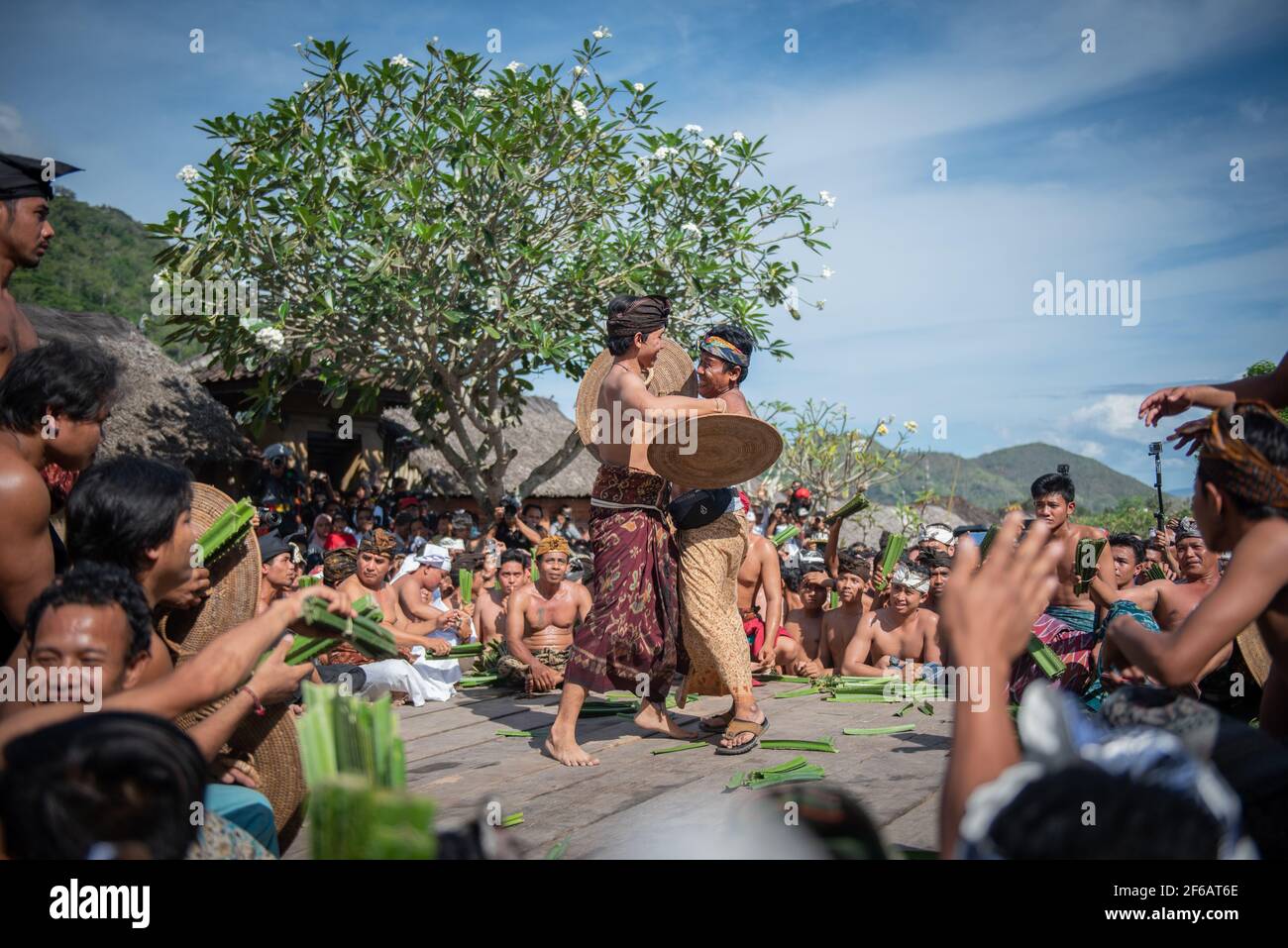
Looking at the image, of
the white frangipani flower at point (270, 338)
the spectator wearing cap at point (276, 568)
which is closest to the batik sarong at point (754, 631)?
the spectator wearing cap at point (276, 568)

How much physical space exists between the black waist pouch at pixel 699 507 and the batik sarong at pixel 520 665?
1986mm

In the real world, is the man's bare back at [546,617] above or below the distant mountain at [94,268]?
below

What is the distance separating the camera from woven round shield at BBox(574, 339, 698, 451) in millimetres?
5137

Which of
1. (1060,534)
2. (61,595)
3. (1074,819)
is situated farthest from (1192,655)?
(1060,534)

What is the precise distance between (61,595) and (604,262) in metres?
9.70

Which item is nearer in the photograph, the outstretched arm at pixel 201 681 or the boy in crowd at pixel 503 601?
the outstretched arm at pixel 201 681

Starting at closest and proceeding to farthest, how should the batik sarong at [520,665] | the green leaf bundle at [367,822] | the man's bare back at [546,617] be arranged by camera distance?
1. the green leaf bundle at [367,822]
2. the batik sarong at [520,665]
3. the man's bare back at [546,617]

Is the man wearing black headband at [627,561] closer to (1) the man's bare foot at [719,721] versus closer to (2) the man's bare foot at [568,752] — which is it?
(2) the man's bare foot at [568,752]

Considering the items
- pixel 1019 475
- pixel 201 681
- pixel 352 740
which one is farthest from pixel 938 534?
pixel 1019 475

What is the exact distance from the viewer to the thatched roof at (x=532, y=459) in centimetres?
1973

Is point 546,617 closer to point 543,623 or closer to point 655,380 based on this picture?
point 543,623

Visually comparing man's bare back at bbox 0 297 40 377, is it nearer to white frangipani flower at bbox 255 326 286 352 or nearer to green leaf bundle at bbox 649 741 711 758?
green leaf bundle at bbox 649 741 711 758

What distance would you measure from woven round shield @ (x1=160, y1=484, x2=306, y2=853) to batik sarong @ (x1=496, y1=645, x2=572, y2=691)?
11.3 feet

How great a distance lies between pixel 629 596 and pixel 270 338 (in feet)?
23.3
